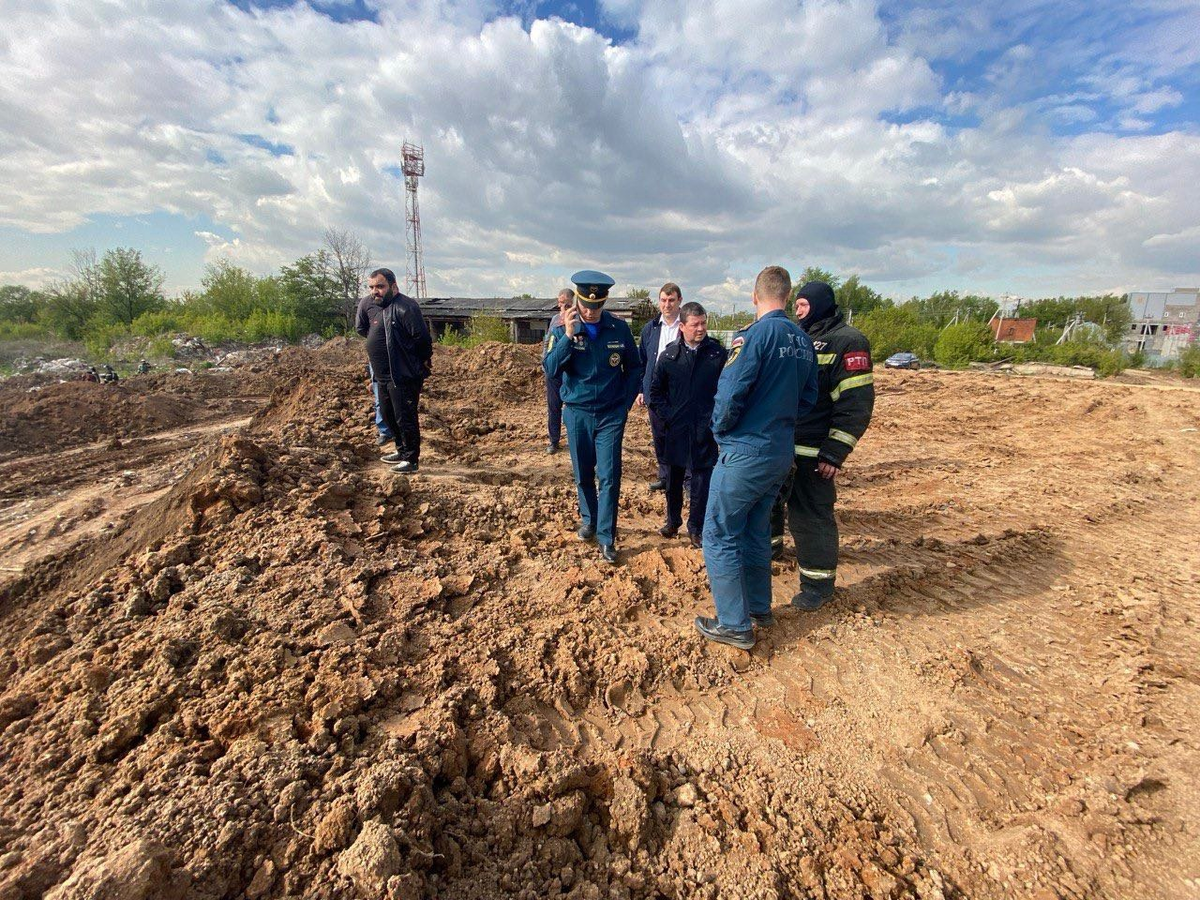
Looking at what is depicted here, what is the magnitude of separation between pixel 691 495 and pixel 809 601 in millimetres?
1157

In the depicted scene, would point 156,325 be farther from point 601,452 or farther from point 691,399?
point 691,399

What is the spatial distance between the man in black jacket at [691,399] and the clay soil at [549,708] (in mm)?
576

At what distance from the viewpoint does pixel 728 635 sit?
9.36 ft

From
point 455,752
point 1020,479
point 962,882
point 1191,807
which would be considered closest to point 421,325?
point 455,752

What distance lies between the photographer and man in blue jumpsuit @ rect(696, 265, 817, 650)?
107 inches

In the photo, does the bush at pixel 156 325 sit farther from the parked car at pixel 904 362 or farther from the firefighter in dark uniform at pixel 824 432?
the parked car at pixel 904 362

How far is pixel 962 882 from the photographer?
71.2 inches

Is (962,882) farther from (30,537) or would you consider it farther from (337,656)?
(30,537)

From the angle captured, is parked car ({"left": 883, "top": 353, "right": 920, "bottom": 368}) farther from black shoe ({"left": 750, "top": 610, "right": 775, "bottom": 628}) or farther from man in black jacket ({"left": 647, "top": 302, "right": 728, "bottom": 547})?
black shoe ({"left": 750, "top": 610, "right": 775, "bottom": 628})

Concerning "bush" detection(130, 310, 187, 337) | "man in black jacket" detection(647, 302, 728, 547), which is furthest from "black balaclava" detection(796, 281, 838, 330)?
A: "bush" detection(130, 310, 187, 337)

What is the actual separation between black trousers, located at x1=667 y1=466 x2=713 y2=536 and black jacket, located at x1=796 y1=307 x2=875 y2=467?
0.91 m

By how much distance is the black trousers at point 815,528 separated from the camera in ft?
10.6

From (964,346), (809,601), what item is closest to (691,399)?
(809,601)

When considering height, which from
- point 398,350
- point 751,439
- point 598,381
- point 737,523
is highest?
point 398,350
